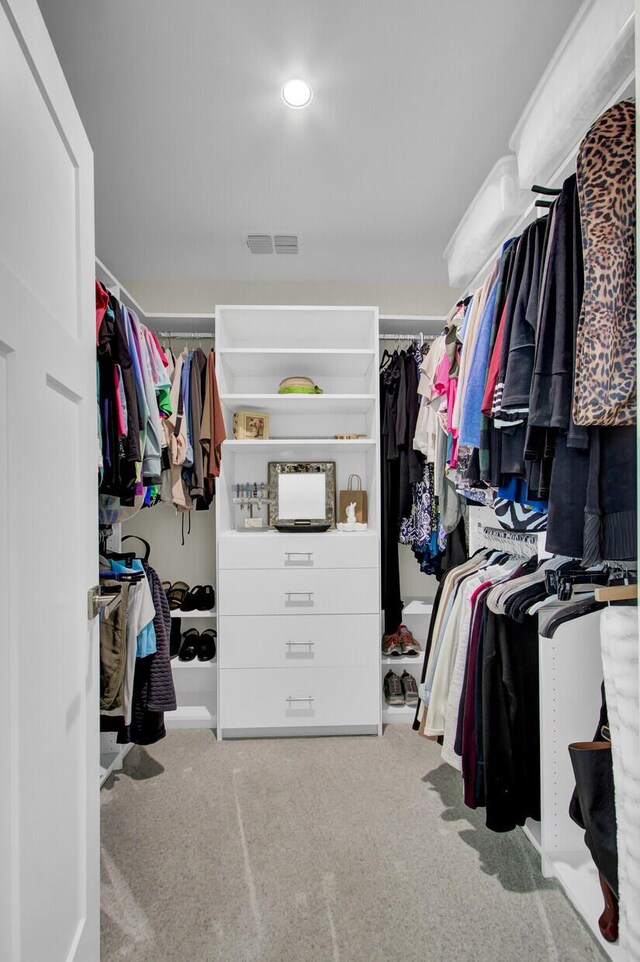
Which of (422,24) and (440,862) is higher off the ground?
(422,24)

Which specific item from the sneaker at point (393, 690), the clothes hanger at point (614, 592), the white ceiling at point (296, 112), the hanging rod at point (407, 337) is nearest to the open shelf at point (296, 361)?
the hanging rod at point (407, 337)

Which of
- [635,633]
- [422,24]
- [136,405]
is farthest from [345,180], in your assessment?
[635,633]

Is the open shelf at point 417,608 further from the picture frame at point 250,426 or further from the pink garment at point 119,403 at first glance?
the pink garment at point 119,403

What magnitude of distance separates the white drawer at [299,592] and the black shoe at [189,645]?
462 millimetres

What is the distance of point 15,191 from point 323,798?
7.13ft

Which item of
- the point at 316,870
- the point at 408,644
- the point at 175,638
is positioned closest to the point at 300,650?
the point at 408,644

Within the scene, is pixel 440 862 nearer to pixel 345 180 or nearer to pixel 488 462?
pixel 488 462

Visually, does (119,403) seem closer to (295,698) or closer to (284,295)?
(295,698)

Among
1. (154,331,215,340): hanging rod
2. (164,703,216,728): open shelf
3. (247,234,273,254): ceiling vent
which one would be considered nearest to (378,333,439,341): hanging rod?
(247,234,273,254): ceiling vent

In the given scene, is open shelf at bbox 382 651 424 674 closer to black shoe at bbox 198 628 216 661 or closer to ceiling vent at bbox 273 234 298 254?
black shoe at bbox 198 628 216 661

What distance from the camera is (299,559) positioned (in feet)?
8.58

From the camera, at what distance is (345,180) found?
2.18 metres

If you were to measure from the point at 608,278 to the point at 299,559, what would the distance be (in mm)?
1964

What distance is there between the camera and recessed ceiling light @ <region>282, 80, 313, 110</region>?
1647 mm
